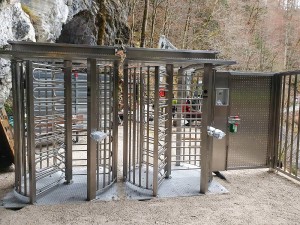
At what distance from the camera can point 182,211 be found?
3.13 metres

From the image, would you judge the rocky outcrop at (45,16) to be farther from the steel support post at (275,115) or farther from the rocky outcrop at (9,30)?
the steel support post at (275,115)

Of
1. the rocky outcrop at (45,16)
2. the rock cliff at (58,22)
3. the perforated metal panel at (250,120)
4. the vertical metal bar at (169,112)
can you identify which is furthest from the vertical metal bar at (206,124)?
the rocky outcrop at (45,16)

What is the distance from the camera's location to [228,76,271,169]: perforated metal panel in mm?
4320

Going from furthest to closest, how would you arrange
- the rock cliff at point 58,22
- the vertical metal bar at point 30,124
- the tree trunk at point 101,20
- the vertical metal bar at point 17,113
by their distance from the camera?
the tree trunk at point 101,20
the rock cliff at point 58,22
the vertical metal bar at point 17,113
the vertical metal bar at point 30,124

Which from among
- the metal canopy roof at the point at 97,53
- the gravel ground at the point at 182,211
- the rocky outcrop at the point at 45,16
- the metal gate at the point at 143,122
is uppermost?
the rocky outcrop at the point at 45,16

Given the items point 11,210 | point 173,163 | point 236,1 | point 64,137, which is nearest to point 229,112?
point 173,163

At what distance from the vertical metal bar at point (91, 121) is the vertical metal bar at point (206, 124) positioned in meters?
1.29

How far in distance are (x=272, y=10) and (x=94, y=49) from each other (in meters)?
16.6

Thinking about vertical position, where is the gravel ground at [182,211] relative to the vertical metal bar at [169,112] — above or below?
below

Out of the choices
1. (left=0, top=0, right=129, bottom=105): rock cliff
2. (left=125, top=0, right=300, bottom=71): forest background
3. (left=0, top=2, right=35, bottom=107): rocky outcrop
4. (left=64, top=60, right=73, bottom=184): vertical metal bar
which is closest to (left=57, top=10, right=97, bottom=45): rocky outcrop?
(left=0, top=0, right=129, bottom=105): rock cliff

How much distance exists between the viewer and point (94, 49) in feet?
10.5

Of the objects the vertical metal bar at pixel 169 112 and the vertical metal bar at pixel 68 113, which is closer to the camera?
the vertical metal bar at pixel 169 112

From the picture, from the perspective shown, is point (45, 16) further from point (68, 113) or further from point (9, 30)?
point (68, 113)

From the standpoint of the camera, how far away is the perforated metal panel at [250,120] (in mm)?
4320
